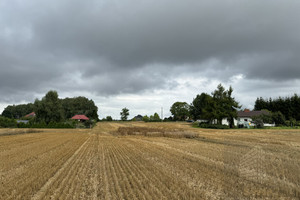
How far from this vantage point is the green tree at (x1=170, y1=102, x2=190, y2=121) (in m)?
126

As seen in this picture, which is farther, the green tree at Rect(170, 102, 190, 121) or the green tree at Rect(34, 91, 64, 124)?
the green tree at Rect(170, 102, 190, 121)

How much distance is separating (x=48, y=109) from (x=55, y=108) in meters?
2.86

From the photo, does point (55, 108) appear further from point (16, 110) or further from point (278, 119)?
point (16, 110)

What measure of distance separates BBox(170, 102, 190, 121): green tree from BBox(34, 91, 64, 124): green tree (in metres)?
75.8

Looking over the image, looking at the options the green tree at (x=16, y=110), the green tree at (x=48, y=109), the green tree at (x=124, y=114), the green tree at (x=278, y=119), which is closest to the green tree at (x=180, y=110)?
the green tree at (x=124, y=114)

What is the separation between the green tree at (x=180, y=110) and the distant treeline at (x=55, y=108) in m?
49.8

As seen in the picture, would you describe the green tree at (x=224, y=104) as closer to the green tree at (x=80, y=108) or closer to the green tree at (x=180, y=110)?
the green tree at (x=180, y=110)

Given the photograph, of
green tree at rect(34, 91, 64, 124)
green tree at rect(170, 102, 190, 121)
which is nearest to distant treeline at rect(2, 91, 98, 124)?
green tree at rect(34, 91, 64, 124)

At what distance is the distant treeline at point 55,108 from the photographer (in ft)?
218

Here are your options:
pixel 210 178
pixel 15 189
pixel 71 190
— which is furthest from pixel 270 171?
pixel 15 189

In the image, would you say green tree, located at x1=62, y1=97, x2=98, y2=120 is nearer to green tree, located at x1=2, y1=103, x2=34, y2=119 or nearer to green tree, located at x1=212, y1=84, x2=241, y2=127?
green tree, located at x1=2, y1=103, x2=34, y2=119

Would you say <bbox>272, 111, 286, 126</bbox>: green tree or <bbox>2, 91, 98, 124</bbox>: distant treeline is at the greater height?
<bbox>2, 91, 98, 124</bbox>: distant treeline

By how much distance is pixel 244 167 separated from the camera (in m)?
10.9

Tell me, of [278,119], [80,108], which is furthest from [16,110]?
[278,119]
